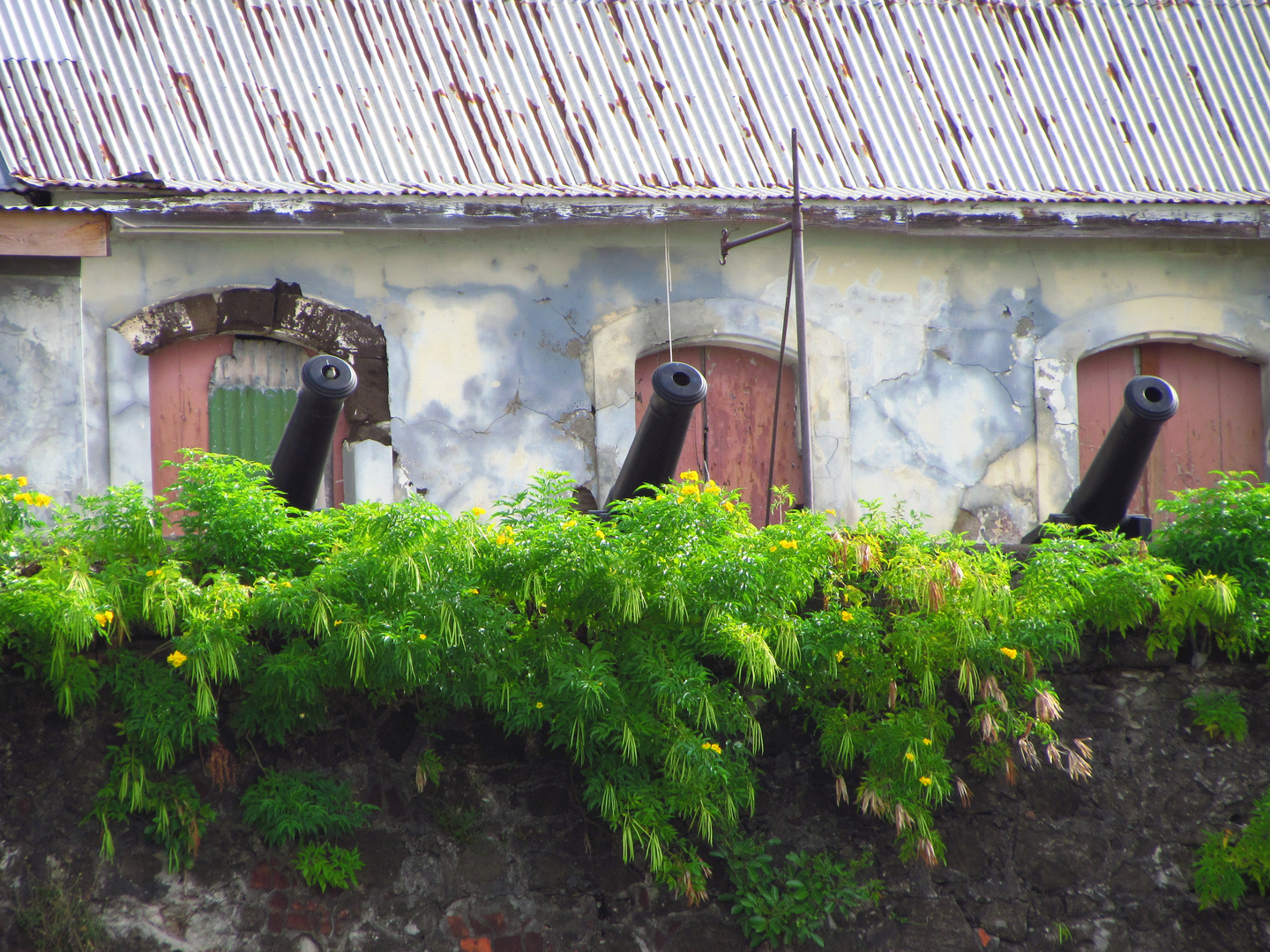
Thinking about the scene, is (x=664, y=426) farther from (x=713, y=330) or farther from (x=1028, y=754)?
(x=1028, y=754)

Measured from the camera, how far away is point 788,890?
571cm

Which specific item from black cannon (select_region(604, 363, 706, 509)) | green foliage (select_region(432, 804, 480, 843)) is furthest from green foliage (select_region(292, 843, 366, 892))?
black cannon (select_region(604, 363, 706, 509))

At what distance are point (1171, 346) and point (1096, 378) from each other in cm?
53

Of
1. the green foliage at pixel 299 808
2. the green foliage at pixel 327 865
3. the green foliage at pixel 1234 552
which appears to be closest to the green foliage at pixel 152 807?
the green foliage at pixel 299 808

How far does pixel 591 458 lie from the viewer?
8.00 m

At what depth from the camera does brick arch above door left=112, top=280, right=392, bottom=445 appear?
298 inches

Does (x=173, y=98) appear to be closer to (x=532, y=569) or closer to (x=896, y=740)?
(x=532, y=569)

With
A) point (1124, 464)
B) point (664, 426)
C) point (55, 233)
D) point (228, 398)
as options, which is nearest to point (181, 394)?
point (228, 398)

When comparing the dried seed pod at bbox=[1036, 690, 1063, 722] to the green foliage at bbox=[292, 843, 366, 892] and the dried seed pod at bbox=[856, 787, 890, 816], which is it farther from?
the green foliage at bbox=[292, 843, 366, 892]

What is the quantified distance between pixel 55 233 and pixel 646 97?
3545 millimetres

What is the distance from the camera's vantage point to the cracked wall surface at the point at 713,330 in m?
7.68

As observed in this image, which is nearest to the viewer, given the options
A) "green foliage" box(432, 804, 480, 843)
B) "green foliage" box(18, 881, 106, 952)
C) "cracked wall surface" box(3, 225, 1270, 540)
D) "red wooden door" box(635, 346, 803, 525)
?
"green foliage" box(18, 881, 106, 952)

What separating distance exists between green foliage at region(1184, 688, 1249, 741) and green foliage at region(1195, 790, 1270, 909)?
360 millimetres

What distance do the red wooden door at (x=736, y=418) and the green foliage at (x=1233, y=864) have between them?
3.17 m
